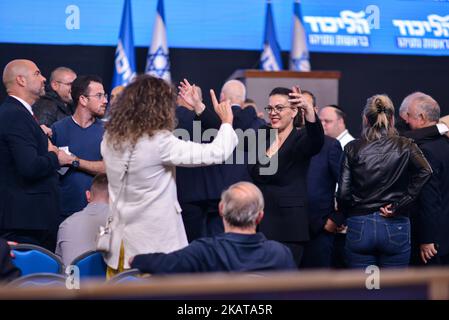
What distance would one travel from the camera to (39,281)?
8.83 ft

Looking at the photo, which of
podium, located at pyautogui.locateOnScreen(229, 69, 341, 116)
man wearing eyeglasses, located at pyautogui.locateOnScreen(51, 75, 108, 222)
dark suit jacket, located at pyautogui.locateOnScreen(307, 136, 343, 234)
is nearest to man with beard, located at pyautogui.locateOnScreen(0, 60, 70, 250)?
man wearing eyeglasses, located at pyautogui.locateOnScreen(51, 75, 108, 222)

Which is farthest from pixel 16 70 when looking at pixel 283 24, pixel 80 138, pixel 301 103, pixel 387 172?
pixel 283 24

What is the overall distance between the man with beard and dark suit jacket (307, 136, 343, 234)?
→ 150 centimetres

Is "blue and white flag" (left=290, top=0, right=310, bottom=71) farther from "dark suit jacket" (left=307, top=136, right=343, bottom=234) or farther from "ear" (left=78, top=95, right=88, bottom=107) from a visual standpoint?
"ear" (left=78, top=95, right=88, bottom=107)

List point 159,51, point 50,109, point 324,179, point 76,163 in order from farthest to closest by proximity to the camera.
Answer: point 159,51, point 50,109, point 324,179, point 76,163

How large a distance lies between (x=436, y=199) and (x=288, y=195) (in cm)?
114

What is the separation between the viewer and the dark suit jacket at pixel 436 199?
4.55 metres

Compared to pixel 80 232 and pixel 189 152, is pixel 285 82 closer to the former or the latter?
pixel 80 232

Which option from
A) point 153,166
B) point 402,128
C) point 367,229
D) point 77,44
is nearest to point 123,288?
point 153,166

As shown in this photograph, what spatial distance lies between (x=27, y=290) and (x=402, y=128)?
376 centimetres

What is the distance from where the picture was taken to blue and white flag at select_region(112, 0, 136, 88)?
7812 millimetres

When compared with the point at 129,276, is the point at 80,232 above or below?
above

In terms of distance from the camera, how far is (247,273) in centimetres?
292

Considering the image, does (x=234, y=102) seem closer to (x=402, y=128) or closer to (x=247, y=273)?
(x=402, y=128)
